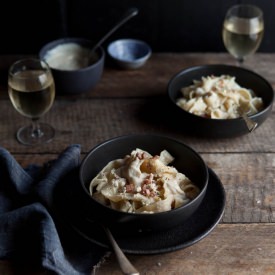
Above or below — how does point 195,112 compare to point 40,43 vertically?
above

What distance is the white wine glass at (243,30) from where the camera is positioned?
1.80 meters

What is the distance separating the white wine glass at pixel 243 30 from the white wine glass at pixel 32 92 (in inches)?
25.8

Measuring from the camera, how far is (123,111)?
1.69 m

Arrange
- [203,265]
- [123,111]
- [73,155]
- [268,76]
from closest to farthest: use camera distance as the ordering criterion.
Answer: [203,265], [73,155], [123,111], [268,76]

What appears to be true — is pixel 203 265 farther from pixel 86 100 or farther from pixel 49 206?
pixel 86 100

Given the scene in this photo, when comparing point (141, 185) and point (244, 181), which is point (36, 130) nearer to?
point (141, 185)

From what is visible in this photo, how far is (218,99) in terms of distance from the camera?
5.25 ft

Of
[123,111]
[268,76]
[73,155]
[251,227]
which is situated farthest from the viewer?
[268,76]

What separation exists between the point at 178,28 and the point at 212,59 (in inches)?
9.2

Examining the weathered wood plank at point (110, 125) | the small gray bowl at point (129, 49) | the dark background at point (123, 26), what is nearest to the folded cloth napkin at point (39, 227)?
the weathered wood plank at point (110, 125)

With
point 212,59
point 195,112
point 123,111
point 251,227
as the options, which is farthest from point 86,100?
point 251,227

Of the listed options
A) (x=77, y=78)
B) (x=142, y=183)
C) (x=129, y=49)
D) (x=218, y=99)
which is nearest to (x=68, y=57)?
(x=77, y=78)

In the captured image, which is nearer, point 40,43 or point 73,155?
point 73,155

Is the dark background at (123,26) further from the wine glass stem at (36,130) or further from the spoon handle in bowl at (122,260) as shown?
the spoon handle in bowl at (122,260)
